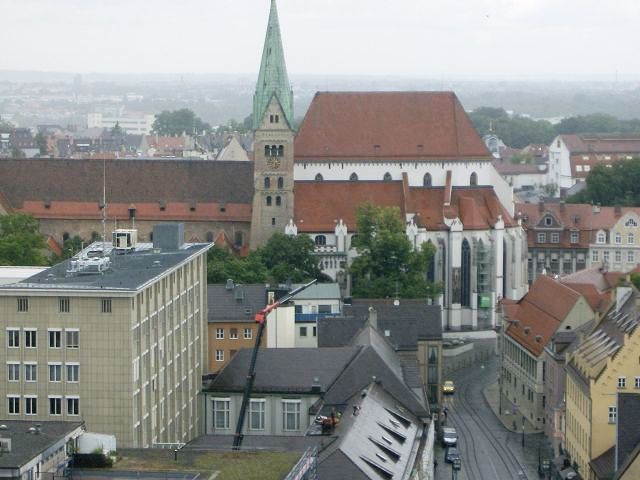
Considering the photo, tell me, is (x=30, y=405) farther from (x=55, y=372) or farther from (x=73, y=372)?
(x=73, y=372)

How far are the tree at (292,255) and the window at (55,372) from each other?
52636 mm

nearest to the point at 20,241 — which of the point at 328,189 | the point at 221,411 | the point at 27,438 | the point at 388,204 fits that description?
the point at 328,189

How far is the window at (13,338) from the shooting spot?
75.2 metres

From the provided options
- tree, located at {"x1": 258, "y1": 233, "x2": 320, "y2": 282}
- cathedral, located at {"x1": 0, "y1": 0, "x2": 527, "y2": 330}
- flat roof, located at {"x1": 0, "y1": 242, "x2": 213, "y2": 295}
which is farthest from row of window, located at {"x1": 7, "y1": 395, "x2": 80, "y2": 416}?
cathedral, located at {"x1": 0, "y1": 0, "x2": 527, "y2": 330}

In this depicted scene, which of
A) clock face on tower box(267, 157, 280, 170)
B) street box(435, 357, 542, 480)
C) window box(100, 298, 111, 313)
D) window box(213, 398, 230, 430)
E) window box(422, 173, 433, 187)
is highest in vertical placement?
clock face on tower box(267, 157, 280, 170)

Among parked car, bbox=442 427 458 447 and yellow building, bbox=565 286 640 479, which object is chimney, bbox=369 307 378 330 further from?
yellow building, bbox=565 286 640 479

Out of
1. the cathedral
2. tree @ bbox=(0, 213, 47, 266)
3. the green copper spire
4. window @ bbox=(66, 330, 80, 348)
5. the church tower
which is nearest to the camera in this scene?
window @ bbox=(66, 330, 80, 348)

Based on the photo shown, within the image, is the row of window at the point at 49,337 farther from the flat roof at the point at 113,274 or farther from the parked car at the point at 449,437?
the parked car at the point at 449,437

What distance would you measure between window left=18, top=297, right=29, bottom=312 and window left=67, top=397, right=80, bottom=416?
369cm

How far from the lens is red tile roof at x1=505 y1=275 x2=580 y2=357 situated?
103625mm

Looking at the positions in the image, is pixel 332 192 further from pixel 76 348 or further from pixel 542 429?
pixel 76 348

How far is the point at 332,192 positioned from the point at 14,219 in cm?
2180

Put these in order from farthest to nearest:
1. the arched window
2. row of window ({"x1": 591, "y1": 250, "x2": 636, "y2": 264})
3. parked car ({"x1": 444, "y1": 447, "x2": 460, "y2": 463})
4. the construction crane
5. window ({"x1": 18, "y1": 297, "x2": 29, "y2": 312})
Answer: row of window ({"x1": 591, "y1": 250, "x2": 636, "y2": 264}) → the arched window → parked car ({"x1": 444, "y1": 447, "x2": 460, "y2": 463}) → the construction crane → window ({"x1": 18, "y1": 297, "x2": 29, "y2": 312})

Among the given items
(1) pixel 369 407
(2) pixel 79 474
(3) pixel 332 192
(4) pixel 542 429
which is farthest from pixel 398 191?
(2) pixel 79 474
